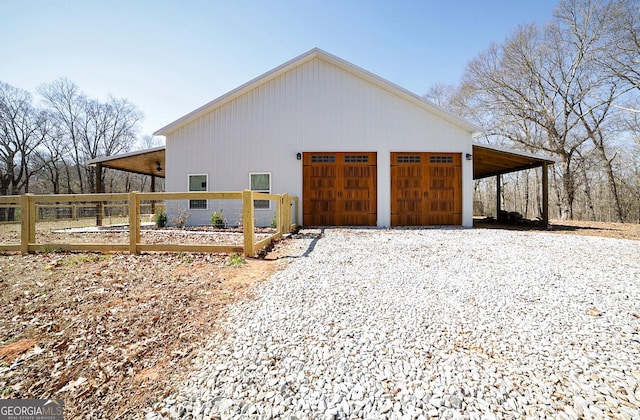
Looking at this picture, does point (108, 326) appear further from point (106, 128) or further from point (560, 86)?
point (106, 128)

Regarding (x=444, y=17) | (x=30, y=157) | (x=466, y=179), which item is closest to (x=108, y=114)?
(x=30, y=157)

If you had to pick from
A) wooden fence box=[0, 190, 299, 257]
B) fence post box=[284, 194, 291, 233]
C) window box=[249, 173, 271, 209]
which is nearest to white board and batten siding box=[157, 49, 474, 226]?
window box=[249, 173, 271, 209]

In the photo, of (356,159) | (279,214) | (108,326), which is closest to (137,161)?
(279,214)

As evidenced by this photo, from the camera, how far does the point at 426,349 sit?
A: 6.49 ft

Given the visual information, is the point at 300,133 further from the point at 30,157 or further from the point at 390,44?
the point at 30,157

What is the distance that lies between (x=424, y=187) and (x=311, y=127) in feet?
15.3

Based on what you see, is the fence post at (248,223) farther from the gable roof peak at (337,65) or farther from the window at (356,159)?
the gable roof peak at (337,65)

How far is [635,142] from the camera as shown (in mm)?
14258

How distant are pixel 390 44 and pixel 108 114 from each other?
30767 mm

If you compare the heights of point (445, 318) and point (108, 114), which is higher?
point (108, 114)

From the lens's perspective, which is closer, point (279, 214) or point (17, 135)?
point (279, 214)

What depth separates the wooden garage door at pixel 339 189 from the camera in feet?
31.1

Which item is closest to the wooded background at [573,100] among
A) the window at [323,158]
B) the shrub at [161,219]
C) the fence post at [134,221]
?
the window at [323,158]

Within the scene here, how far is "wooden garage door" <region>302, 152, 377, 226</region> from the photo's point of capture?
9469 millimetres
